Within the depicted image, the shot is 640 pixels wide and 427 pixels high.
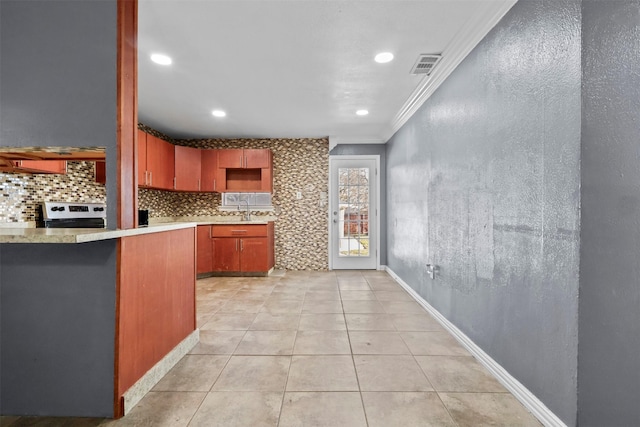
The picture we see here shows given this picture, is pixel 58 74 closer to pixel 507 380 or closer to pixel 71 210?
pixel 71 210

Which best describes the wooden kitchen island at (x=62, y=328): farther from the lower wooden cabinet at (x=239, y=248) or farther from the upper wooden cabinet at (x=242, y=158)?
the upper wooden cabinet at (x=242, y=158)

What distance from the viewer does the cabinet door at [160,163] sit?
4.51 m

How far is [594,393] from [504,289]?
2.14 ft

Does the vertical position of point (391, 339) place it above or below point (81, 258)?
below

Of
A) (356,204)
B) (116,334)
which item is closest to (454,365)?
(116,334)

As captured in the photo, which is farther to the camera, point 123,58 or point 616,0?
point 123,58

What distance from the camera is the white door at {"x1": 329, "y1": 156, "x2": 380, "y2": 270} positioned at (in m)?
5.68

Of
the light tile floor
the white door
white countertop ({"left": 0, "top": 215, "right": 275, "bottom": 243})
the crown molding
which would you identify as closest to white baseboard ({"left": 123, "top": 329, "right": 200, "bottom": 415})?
the light tile floor

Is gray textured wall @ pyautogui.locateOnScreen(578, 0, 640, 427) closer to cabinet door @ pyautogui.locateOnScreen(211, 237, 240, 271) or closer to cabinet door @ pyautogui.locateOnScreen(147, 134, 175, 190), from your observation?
cabinet door @ pyautogui.locateOnScreen(211, 237, 240, 271)

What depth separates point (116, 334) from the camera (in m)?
1.60

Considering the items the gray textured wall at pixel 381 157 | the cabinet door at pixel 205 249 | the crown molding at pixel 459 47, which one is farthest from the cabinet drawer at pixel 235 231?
the crown molding at pixel 459 47

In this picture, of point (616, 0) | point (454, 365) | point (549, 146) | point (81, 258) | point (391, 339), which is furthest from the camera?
point (391, 339)

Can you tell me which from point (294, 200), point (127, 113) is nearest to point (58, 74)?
point (127, 113)

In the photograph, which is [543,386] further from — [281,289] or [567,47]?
[281,289]
